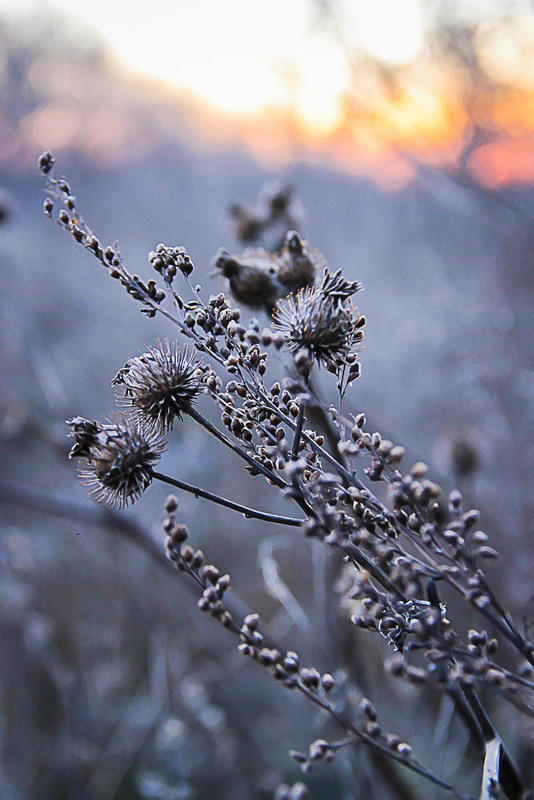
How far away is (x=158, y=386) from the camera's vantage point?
91 centimetres

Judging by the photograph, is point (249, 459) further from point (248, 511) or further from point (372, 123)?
point (372, 123)

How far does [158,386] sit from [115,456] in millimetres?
126

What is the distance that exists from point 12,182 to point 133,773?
411cm

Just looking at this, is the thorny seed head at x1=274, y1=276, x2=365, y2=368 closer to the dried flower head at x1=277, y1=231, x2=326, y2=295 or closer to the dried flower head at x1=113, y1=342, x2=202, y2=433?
the dried flower head at x1=113, y1=342, x2=202, y2=433

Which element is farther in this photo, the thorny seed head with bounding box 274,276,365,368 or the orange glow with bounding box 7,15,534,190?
the orange glow with bounding box 7,15,534,190

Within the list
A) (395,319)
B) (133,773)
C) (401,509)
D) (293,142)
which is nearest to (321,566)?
(401,509)

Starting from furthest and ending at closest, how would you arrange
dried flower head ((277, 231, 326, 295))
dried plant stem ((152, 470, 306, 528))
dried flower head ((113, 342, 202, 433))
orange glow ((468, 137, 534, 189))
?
orange glow ((468, 137, 534, 189)), dried flower head ((277, 231, 326, 295)), dried flower head ((113, 342, 202, 433)), dried plant stem ((152, 470, 306, 528))

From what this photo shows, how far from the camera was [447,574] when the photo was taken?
72 cm

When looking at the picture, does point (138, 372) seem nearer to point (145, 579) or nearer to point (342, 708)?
point (342, 708)

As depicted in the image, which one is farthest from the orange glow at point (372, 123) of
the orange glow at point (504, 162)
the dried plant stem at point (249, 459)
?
the dried plant stem at point (249, 459)

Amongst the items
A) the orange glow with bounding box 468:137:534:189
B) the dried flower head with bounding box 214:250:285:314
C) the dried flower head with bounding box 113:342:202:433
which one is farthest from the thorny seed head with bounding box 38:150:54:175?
the orange glow with bounding box 468:137:534:189

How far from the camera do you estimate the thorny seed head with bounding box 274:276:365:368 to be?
33.4 inches

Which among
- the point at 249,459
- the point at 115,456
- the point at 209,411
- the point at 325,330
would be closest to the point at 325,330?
the point at 325,330

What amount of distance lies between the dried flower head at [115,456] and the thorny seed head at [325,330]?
26 centimetres
